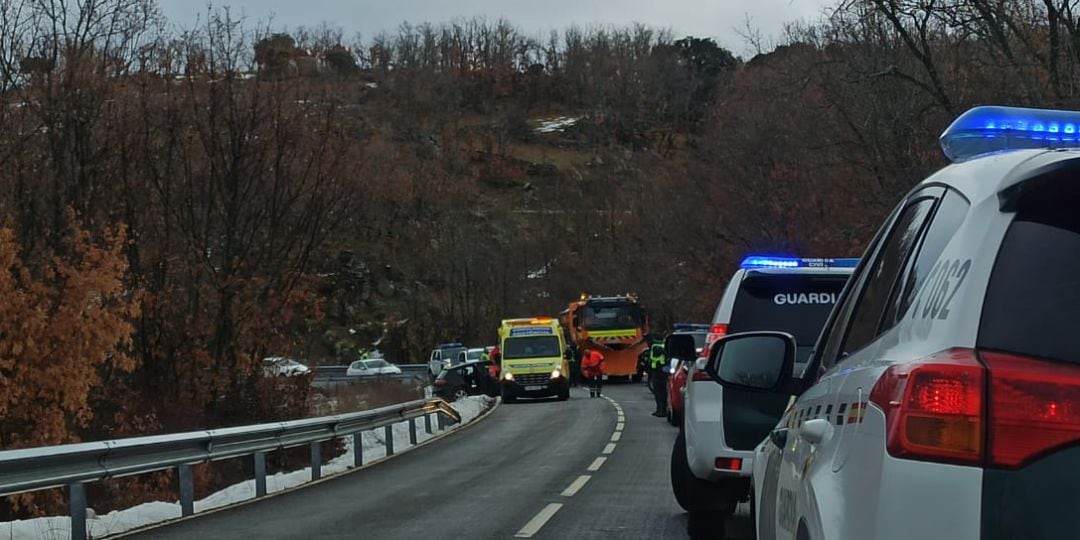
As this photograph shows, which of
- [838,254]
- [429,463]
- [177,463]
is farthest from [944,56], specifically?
[177,463]

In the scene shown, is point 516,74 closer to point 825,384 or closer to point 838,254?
point 838,254

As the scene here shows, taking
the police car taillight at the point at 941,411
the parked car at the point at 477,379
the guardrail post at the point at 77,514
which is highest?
the police car taillight at the point at 941,411

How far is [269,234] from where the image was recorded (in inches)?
1055

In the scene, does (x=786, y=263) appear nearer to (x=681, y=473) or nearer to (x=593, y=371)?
(x=681, y=473)

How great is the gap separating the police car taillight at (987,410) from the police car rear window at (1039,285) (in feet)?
0.14

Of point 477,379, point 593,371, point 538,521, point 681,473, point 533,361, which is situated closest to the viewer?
point 681,473

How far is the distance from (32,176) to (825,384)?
2191cm

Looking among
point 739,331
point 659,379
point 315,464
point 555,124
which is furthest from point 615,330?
point 555,124

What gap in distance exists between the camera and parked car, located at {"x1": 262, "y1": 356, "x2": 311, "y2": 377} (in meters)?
26.4

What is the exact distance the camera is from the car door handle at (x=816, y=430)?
10.2 ft

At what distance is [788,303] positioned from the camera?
30.7 feet

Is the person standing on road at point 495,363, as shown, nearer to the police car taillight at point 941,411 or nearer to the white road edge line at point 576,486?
the white road edge line at point 576,486

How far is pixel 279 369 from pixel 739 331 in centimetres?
1890

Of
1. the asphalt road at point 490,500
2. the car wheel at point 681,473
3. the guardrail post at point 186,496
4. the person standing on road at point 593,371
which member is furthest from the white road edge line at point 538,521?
the person standing on road at point 593,371
